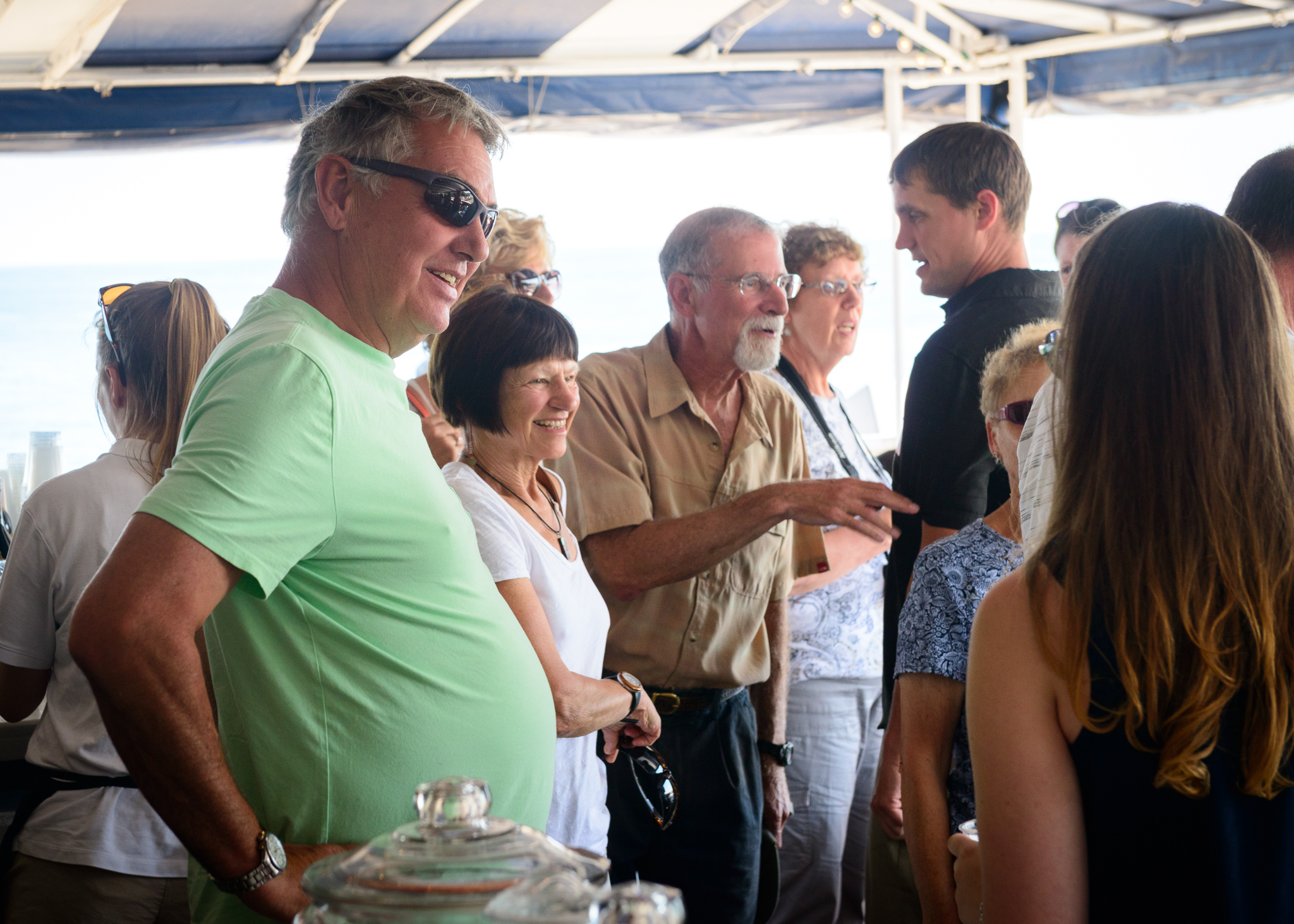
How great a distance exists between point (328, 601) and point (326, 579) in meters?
0.03

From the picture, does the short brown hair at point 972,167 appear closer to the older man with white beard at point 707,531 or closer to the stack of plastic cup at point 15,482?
the older man with white beard at point 707,531

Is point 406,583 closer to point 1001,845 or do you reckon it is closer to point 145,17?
point 1001,845

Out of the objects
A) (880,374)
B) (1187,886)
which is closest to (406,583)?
(1187,886)

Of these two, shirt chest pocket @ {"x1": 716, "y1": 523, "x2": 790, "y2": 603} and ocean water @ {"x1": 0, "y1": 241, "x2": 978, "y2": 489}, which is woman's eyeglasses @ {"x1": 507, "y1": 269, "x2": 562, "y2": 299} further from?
ocean water @ {"x1": 0, "y1": 241, "x2": 978, "y2": 489}

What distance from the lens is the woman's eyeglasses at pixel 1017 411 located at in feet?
5.50

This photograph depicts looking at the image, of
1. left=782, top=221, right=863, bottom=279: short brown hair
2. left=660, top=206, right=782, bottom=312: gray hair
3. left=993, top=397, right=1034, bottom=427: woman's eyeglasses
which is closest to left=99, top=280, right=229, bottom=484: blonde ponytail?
left=660, top=206, right=782, bottom=312: gray hair

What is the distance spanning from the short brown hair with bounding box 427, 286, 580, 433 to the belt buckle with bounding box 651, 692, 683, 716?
2.22 ft

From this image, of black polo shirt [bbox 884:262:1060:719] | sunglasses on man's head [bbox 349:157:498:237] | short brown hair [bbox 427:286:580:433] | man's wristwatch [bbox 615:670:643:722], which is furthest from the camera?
black polo shirt [bbox 884:262:1060:719]

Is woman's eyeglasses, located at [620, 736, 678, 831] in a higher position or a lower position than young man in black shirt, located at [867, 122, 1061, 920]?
lower

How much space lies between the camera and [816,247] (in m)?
3.33

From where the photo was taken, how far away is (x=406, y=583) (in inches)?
46.3

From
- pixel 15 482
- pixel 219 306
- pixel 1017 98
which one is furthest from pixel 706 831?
Result: pixel 219 306

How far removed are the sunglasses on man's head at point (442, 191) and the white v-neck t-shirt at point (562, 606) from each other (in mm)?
539

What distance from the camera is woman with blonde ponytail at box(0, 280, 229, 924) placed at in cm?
173
